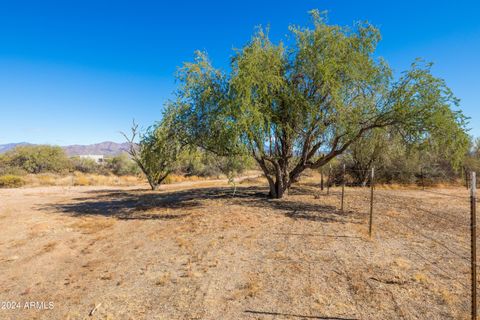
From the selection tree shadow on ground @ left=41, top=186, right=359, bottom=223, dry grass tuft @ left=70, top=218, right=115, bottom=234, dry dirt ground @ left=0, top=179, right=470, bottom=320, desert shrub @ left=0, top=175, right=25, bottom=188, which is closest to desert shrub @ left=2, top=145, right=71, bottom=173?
desert shrub @ left=0, top=175, right=25, bottom=188

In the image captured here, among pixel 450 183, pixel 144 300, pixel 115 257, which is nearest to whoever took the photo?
pixel 144 300

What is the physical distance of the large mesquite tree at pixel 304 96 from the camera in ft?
36.8

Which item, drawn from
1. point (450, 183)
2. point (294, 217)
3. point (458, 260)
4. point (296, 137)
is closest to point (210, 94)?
point (296, 137)

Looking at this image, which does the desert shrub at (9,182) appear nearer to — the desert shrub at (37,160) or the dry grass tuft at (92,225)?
the desert shrub at (37,160)

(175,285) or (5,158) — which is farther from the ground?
(5,158)

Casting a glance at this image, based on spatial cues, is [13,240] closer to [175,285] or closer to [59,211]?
[59,211]

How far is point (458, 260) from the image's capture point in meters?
6.44

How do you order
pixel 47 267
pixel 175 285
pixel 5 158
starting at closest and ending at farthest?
pixel 175 285, pixel 47 267, pixel 5 158

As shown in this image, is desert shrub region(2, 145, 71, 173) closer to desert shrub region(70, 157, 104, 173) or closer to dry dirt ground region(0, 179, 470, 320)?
desert shrub region(70, 157, 104, 173)

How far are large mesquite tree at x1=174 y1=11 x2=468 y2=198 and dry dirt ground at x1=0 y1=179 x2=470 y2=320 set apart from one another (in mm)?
3674

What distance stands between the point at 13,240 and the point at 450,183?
30.6 m

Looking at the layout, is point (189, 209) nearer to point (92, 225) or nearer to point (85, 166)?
point (92, 225)

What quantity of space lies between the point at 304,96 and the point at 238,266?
9.22m

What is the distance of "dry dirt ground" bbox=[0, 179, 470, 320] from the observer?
4551 mm
